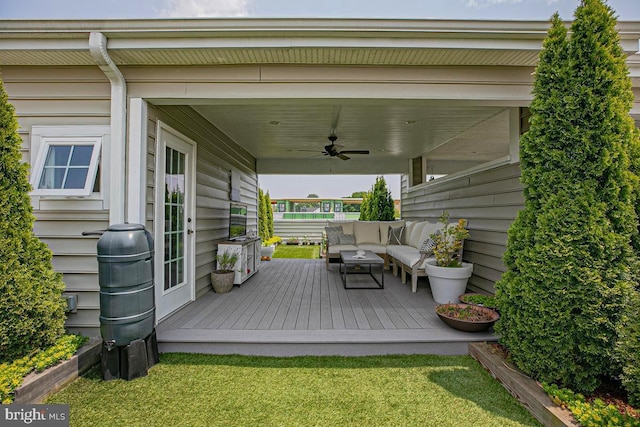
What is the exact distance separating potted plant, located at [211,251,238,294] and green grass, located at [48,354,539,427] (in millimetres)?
1715

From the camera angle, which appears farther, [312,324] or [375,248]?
[375,248]

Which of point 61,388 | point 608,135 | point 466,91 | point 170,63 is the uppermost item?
point 170,63

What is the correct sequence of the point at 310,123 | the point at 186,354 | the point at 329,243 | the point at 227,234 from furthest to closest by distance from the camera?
the point at 329,243 → the point at 227,234 → the point at 310,123 → the point at 186,354

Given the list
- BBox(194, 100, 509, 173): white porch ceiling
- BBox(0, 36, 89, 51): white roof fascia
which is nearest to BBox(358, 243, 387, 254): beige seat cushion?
BBox(194, 100, 509, 173): white porch ceiling

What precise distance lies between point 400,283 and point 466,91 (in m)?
3.19

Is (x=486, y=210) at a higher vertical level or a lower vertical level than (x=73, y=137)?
lower

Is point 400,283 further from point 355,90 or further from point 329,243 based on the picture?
point 355,90

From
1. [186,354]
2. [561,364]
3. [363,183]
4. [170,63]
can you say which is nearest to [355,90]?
[170,63]

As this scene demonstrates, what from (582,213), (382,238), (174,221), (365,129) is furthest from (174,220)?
(382,238)

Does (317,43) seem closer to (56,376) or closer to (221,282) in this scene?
(56,376)

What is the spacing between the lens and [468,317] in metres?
2.83

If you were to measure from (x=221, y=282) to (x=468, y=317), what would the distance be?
3.13 metres

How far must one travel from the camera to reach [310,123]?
15.8ft

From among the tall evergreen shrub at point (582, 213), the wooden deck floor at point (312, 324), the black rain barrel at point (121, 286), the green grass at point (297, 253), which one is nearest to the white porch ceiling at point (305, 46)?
the tall evergreen shrub at point (582, 213)
